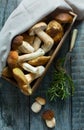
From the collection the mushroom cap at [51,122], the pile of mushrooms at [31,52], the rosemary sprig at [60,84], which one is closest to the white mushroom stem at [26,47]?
the pile of mushrooms at [31,52]

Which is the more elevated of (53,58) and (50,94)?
(53,58)

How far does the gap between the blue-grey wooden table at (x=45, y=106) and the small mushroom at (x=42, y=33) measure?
9cm

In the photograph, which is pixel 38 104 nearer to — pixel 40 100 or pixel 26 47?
pixel 40 100

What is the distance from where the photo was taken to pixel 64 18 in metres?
0.93

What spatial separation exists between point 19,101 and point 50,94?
0.30 ft

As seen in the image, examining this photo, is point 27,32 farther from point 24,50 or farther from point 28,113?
point 28,113

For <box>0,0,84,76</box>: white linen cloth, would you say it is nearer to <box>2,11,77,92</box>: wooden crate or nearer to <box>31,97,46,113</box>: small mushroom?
<box>2,11,77,92</box>: wooden crate

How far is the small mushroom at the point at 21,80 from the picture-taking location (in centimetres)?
91

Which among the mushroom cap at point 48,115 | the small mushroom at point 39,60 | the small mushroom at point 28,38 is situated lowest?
the mushroom cap at point 48,115

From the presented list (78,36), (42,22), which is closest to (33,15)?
(42,22)

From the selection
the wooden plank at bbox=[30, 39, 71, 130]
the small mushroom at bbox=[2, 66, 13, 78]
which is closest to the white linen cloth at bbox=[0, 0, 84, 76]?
the small mushroom at bbox=[2, 66, 13, 78]

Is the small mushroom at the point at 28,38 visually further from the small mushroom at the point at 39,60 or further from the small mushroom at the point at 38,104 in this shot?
the small mushroom at the point at 38,104

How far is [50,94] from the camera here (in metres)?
0.99

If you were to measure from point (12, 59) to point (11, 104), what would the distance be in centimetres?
17
